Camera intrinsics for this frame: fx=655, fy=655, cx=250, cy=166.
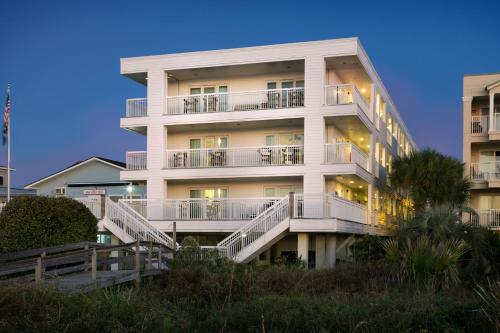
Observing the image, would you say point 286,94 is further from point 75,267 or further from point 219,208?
point 75,267

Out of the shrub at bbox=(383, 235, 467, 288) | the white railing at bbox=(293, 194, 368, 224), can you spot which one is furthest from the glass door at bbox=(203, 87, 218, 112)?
the shrub at bbox=(383, 235, 467, 288)

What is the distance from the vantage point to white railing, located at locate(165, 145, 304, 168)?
31234 millimetres

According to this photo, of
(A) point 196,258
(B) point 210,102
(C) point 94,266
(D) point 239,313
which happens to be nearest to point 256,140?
(B) point 210,102

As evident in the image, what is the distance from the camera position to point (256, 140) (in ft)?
111

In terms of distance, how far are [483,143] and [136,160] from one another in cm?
2007

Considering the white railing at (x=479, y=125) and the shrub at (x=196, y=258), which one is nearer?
the shrub at (x=196, y=258)

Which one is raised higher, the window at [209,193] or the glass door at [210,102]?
the glass door at [210,102]

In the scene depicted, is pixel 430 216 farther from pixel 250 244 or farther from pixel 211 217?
pixel 211 217

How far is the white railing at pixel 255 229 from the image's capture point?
25.6 metres

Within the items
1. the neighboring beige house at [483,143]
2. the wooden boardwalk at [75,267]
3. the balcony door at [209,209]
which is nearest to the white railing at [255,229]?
the wooden boardwalk at [75,267]

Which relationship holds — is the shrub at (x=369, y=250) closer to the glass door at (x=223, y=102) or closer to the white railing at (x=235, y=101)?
the white railing at (x=235, y=101)

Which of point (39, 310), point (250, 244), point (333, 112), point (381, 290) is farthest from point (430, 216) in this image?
point (39, 310)

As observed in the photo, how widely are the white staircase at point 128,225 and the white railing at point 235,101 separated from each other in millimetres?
6817

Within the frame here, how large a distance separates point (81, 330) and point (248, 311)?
138 inches
